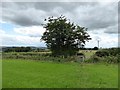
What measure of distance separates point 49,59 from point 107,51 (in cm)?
1142

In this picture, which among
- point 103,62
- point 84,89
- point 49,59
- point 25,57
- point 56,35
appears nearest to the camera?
point 84,89

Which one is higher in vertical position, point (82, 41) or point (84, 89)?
point (82, 41)

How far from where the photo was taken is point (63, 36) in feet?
146

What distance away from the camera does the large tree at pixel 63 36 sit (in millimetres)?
44125

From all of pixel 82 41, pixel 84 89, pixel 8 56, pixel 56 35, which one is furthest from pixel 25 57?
pixel 84 89

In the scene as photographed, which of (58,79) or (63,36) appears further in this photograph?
(63,36)

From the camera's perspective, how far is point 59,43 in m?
44.5

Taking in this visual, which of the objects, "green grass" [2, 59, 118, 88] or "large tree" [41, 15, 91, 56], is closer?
"green grass" [2, 59, 118, 88]

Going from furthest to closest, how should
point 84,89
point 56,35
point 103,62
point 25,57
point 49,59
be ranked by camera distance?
point 56,35, point 25,57, point 49,59, point 103,62, point 84,89

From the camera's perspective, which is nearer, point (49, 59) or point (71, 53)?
point (49, 59)

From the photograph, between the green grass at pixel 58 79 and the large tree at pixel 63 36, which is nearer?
the green grass at pixel 58 79

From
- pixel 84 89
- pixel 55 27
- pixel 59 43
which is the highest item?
pixel 55 27

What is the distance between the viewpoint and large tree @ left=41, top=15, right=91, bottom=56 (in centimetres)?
4412

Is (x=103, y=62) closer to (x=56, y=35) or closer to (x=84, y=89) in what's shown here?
(x=56, y=35)
